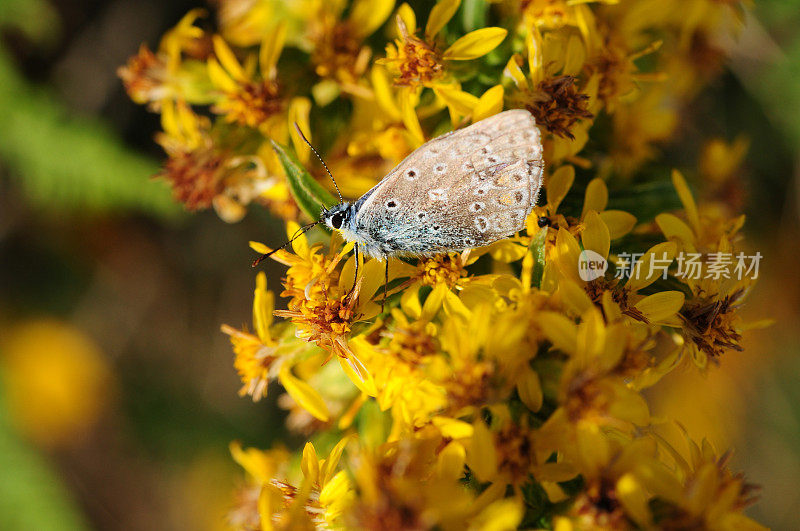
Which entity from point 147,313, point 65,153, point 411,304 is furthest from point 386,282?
point 147,313

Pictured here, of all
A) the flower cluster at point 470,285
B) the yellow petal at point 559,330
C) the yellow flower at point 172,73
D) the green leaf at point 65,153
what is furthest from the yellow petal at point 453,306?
the green leaf at point 65,153

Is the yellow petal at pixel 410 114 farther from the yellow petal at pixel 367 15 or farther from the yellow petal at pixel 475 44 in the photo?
the yellow petal at pixel 367 15

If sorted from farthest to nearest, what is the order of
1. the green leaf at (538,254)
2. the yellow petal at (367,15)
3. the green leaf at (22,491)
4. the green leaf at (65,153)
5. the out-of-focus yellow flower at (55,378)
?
the out-of-focus yellow flower at (55,378), the green leaf at (22,491), the green leaf at (65,153), the yellow petal at (367,15), the green leaf at (538,254)

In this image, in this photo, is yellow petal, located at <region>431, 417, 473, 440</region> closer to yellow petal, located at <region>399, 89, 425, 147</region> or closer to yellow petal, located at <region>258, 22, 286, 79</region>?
yellow petal, located at <region>399, 89, 425, 147</region>

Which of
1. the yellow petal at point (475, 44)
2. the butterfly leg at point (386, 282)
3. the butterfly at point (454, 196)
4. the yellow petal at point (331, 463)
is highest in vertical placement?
the yellow petal at point (475, 44)

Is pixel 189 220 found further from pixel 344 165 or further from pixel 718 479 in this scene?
pixel 718 479

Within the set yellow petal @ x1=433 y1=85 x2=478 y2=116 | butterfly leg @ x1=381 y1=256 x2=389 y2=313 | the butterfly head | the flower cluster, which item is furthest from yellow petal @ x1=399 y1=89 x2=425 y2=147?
butterfly leg @ x1=381 y1=256 x2=389 y2=313
